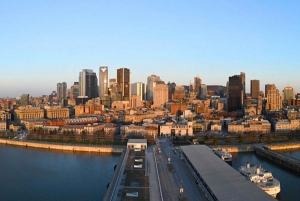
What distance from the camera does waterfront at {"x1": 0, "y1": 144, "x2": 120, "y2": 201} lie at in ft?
35.8

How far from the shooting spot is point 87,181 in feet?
40.2

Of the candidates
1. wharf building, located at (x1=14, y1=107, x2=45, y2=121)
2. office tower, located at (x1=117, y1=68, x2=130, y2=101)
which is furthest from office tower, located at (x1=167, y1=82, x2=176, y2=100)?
wharf building, located at (x1=14, y1=107, x2=45, y2=121)

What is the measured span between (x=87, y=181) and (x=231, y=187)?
5.63m

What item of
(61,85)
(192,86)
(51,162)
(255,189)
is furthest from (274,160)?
(61,85)

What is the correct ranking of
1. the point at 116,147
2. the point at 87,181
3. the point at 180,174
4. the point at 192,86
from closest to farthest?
the point at 180,174
the point at 87,181
the point at 116,147
the point at 192,86

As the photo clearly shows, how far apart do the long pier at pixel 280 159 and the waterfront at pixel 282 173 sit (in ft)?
0.74

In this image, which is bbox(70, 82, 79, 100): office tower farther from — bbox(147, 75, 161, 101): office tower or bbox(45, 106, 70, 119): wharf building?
bbox(45, 106, 70, 119): wharf building

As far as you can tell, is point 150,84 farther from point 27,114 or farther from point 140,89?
point 27,114

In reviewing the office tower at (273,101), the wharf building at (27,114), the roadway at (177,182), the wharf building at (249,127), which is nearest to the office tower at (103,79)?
the wharf building at (27,114)

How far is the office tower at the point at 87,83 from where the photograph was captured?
219 feet

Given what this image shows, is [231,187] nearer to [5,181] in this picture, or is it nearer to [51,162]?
[5,181]

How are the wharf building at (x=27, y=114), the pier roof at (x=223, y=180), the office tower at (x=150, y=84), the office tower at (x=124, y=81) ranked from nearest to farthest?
1. the pier roof at (x=223, y=180)
2. the wharf building at (x=27, y=114)
3. the office tower at (x=124, y=81)
4. the office tower at (x=150, y=84)

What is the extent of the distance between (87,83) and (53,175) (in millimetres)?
55739

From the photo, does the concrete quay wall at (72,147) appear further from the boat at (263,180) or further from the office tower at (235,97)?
the office tower at (235,97)
